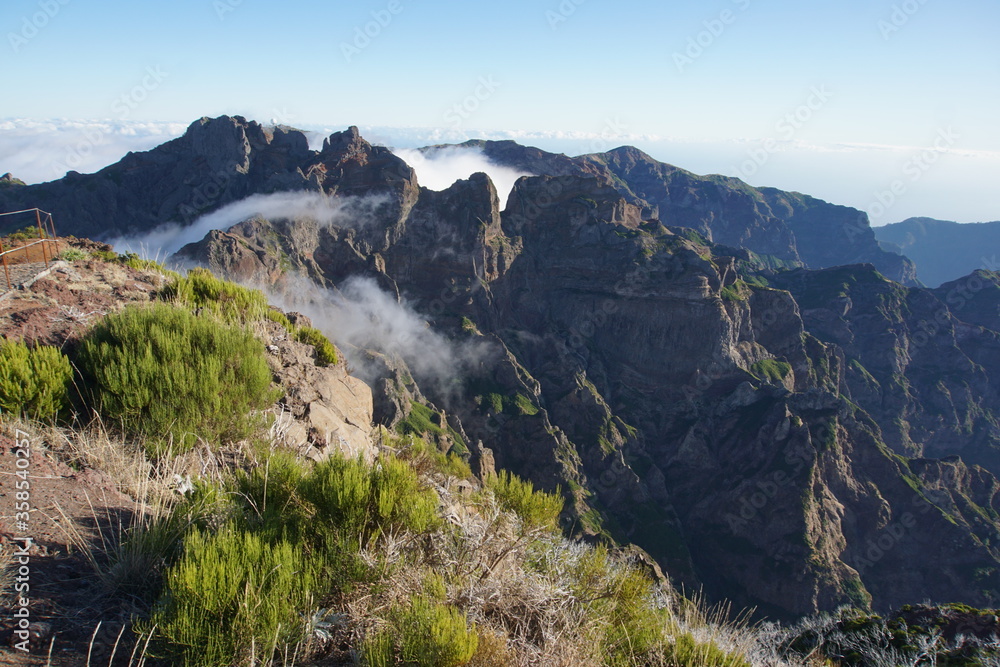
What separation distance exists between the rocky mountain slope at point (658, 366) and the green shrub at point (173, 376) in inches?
2149

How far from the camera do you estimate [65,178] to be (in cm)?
11944

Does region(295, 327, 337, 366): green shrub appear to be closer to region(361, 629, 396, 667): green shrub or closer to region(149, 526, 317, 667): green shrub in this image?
region(149, 526, 317, 667): green shrub

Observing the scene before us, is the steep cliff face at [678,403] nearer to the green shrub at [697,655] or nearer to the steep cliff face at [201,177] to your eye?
the steep cliff face at [201,177]

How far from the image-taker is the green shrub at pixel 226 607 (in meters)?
3.19

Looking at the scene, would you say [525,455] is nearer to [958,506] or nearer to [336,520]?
[958,506]

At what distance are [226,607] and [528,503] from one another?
3.31 m

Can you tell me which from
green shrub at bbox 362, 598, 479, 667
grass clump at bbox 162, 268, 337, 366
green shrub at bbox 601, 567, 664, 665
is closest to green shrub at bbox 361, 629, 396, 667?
green shrub at bbox 362, 598, 479, 667

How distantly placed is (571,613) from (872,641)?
30.4 ft

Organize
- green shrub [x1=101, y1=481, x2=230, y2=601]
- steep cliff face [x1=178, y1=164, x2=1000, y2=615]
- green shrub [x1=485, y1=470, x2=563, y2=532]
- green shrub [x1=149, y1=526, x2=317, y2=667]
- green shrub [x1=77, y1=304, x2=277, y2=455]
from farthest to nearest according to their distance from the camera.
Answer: steep cliff face [x1=178, y1=164, x2=1000, y2=615], green shrub [x1=77, y1=304, x2=277, y2=455], green shrub [x1=485, y1=470, x2=563, y2=532], green shrub [x1=101, y1=481, x2=230, y2=601], green shrub [x1=149, y1=526, x2=317, y2=667]

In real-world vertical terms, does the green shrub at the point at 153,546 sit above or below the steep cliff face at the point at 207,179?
below

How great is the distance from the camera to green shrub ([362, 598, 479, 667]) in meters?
3.39

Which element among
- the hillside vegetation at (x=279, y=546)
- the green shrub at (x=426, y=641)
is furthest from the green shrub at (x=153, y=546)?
the green shrub at (x=426, y=641)

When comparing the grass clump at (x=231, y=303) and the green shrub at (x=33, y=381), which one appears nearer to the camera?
the green shrub at (x=33, y=381)

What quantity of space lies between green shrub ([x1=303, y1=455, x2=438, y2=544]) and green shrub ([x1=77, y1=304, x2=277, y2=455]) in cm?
230
